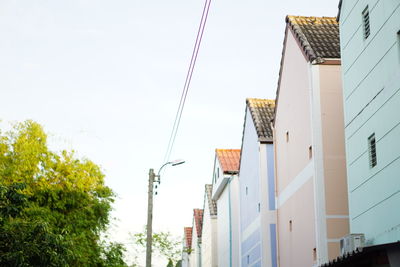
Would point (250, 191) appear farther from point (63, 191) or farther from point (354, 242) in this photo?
point (354, 242)

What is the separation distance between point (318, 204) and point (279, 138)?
6.55 metres

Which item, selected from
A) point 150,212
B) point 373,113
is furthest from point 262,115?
point 373,113

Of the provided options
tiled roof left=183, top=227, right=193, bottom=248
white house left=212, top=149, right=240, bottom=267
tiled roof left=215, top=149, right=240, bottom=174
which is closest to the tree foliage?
white house left=212, top=149, right=240, bottom=267

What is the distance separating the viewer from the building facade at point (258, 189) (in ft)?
95.6

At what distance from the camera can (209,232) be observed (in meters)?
52.3

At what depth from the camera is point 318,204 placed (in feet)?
70.5

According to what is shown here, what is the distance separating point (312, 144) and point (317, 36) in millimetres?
4234

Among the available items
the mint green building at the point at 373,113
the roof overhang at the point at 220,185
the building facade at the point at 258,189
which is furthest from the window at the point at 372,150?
the roof overhang at the point at 220,185

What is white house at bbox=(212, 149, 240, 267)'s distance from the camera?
40.9 meters

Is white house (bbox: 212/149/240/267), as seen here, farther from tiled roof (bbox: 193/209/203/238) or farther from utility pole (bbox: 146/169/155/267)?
utility pole (bbox: 146/169/155/267)

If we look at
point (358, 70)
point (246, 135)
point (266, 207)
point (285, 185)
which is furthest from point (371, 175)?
point (246, 135)

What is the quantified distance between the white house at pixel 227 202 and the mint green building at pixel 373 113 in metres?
22.4

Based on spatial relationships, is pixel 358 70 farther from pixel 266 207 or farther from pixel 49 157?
pixel 49 157

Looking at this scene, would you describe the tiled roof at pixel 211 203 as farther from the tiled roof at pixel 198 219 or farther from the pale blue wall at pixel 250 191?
the pale blue wall at pixel 250 191
